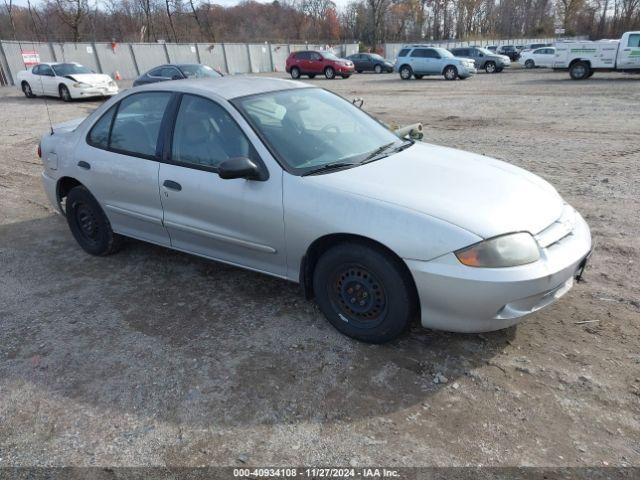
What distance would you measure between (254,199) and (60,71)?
19.0 m

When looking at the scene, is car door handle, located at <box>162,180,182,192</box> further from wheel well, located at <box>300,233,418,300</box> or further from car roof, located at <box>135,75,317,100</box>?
wheel well, located at <box>300,233,418,300</box>

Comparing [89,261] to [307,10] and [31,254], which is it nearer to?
[31,254]

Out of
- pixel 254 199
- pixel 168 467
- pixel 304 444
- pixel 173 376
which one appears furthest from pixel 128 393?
pixel 254 199

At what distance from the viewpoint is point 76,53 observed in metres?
30.2

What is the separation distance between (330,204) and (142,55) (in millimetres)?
35788

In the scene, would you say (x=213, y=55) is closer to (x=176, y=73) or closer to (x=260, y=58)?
(x=260, y=58)

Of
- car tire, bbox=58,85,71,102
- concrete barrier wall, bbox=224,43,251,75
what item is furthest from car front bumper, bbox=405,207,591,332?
concrete barrier wall, bbox=224,43,251,75

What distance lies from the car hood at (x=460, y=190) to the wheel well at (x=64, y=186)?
9.14 feet

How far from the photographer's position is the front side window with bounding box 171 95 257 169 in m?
3.56

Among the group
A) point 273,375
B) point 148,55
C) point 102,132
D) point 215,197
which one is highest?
point 148,55

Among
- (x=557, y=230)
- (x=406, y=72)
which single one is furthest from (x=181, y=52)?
(x=557, y=230)

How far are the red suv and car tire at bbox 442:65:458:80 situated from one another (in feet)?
19.1

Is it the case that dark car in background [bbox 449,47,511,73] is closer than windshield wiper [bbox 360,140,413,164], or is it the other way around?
windshield wiper [bbox 360,140,413,164]

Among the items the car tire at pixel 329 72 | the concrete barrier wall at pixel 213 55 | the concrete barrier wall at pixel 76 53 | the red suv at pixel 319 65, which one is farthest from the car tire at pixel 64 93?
the concrete barrier wall at pixel 213 55
